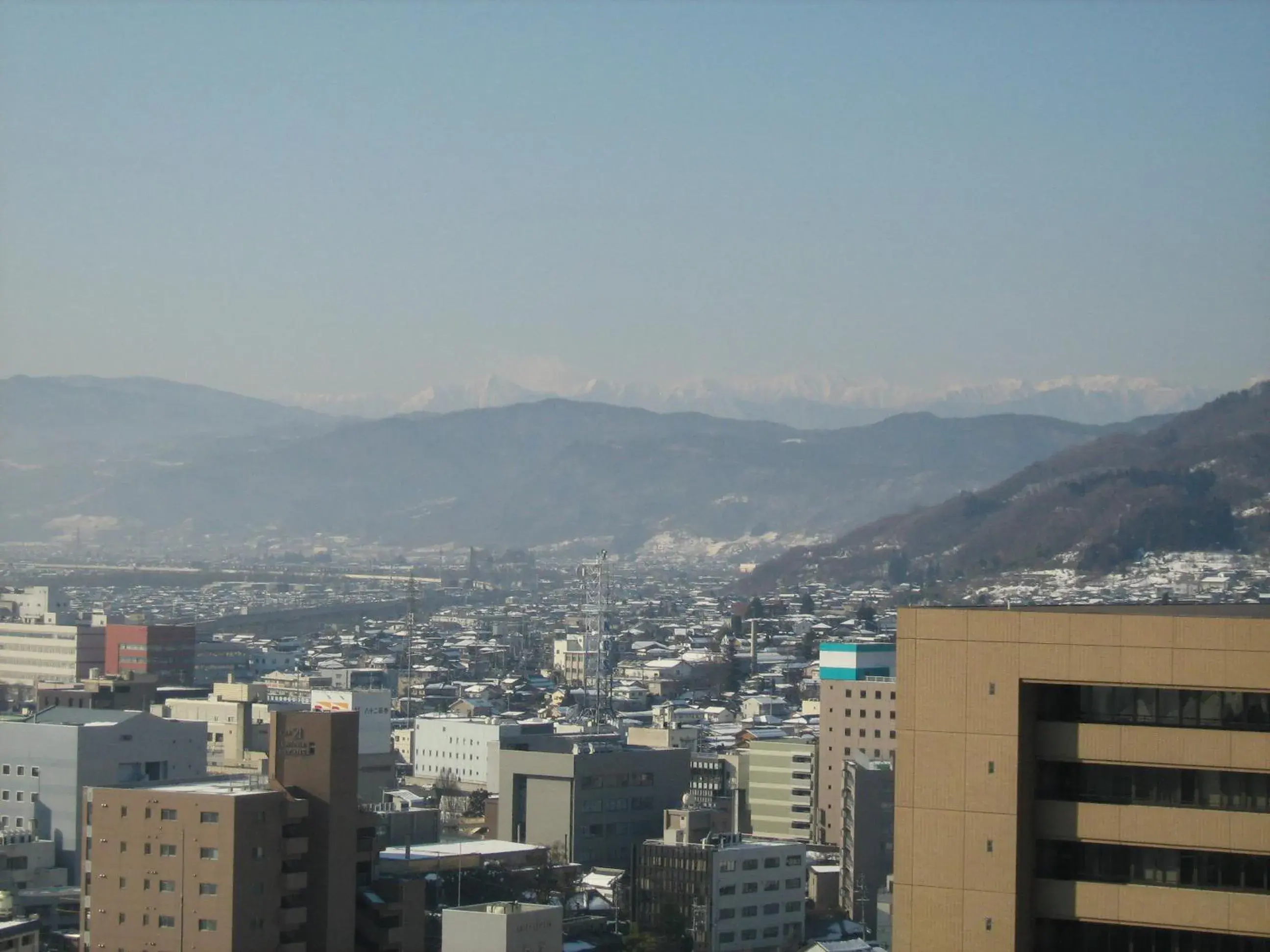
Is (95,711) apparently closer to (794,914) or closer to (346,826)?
(794,914)

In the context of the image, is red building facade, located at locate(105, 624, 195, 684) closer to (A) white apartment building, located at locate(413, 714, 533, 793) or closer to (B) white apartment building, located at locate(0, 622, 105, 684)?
(B) white apartment building, located at locate(0, 622, 105, 684)

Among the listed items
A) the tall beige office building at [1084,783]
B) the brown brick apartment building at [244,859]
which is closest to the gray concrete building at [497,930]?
the brown brick apartment building at [244,859]

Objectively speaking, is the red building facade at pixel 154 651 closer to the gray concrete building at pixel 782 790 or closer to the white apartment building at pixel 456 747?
the white apartment building at pixel 456 747

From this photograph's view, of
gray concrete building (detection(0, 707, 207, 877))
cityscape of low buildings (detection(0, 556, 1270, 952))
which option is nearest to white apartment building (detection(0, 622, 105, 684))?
cityscape of low buildings (detection(0, 556, 1270, 952))


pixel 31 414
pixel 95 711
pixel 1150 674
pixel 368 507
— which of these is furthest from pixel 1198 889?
pixel 31 414

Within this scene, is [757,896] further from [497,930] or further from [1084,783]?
[1084,783]
